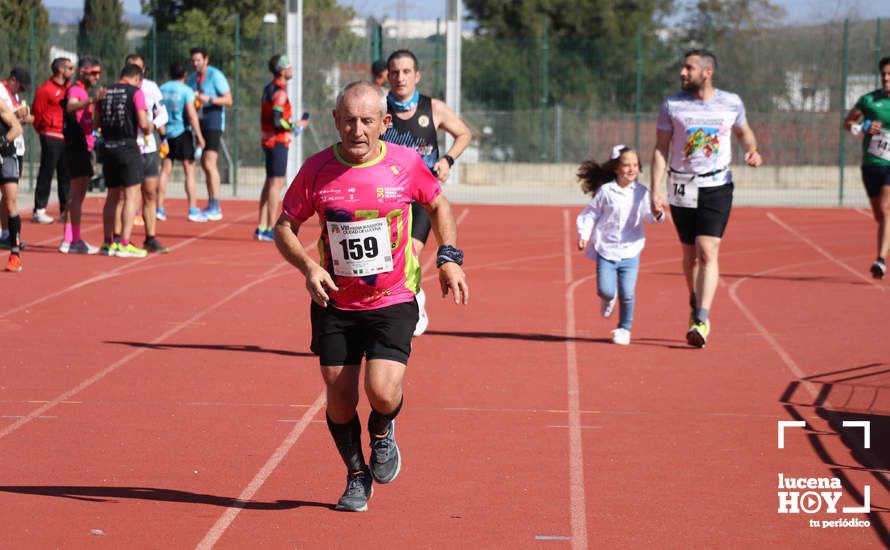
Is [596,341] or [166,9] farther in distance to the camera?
[166,9]

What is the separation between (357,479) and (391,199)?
1.22 metres

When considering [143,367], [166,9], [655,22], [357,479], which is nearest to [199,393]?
[143,367]

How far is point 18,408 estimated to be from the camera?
810 cm

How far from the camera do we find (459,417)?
26.3 ft

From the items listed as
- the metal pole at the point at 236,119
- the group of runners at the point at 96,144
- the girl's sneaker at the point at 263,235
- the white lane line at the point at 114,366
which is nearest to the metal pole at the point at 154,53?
the metal pole at the point at 236,119

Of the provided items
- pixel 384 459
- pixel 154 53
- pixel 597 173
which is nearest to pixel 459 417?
pixel 384 459

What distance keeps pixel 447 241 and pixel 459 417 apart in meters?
2.10

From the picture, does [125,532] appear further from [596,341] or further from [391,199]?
[596,341]

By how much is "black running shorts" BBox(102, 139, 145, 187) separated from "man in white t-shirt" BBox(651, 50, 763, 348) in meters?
6.72

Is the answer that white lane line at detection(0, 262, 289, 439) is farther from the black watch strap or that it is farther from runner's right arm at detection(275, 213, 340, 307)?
the black watch strap

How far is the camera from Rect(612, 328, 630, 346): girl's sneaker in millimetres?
10555

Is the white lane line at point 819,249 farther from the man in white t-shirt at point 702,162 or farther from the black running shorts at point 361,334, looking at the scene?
the black running shorts at point 361,334

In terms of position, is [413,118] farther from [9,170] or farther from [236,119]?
[236,119]

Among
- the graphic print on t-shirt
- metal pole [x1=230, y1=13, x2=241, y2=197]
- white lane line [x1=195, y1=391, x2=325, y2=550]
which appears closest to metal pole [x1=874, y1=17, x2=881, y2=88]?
metal pole [x1=230, y1=13, x2=241, y2=197]
